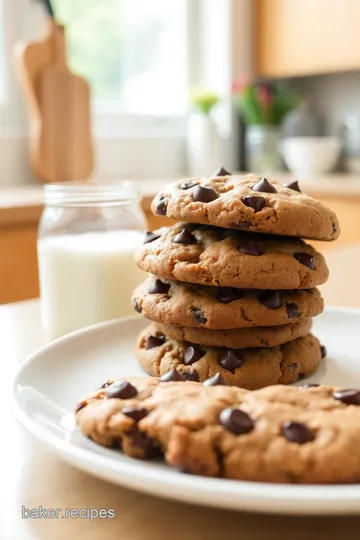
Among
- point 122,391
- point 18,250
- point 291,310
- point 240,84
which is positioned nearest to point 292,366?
point 291,310

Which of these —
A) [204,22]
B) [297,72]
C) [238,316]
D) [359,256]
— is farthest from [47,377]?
[204,22]

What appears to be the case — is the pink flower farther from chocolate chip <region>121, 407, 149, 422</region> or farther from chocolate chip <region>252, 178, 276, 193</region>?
chocolate chip <region>121, 407, 149, 422</region>

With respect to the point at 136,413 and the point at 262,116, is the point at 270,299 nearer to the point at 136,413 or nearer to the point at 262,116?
the point at 136,413

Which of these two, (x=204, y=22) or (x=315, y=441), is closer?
(x=315, y=441)

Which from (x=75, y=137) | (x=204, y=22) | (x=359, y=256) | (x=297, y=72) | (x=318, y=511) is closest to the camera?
(x=318, y=511)

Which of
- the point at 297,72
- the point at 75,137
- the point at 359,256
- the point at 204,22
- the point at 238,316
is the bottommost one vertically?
the point at 359,256

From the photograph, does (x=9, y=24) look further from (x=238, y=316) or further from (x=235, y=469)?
(x=235, y=469)

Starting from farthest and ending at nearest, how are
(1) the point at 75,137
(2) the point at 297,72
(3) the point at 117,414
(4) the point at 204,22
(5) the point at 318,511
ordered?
1. (4) the point at 204,22
2. (2) the point at 297,72
3. (1) the point at 75,137
4. (3) the point at 117,414
5. (5) the point at 318,511
